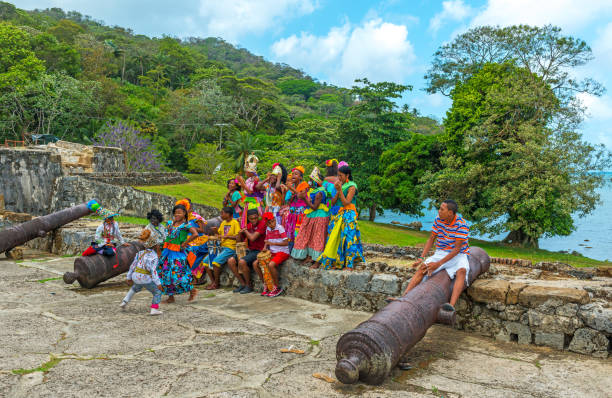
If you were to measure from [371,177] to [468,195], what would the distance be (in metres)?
7.67

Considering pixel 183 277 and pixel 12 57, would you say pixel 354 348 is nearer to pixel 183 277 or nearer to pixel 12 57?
pixel 183 277

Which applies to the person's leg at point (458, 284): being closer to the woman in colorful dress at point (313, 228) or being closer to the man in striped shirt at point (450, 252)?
the man in striped shirt at point (450, 252)

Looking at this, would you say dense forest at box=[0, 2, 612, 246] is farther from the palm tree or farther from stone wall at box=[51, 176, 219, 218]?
stone wall at box=[51, 176, 219, 218]

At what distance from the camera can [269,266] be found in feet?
21.4

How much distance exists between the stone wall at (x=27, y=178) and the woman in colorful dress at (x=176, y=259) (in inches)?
638

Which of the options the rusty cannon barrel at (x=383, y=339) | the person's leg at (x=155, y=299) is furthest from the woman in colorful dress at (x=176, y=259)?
the rusty cannon barrel at (x=383, y=339)

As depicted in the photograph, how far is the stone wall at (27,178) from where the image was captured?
19.6m

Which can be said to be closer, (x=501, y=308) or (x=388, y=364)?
(x=388, y=364)

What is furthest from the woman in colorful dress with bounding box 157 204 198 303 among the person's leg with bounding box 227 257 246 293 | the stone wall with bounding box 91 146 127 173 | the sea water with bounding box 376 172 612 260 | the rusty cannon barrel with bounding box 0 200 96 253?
the sea water with bounding box 376 172 612 260

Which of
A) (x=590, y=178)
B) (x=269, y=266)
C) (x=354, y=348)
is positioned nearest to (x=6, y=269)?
(x=269, y=266)

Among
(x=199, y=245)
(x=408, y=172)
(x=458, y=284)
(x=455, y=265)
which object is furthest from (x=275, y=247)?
(x=408, y=172)

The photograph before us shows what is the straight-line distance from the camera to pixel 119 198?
61.9ft

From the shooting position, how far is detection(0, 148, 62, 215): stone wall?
64.3ft

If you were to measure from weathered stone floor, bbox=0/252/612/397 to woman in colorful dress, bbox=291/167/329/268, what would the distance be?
0.73 m
